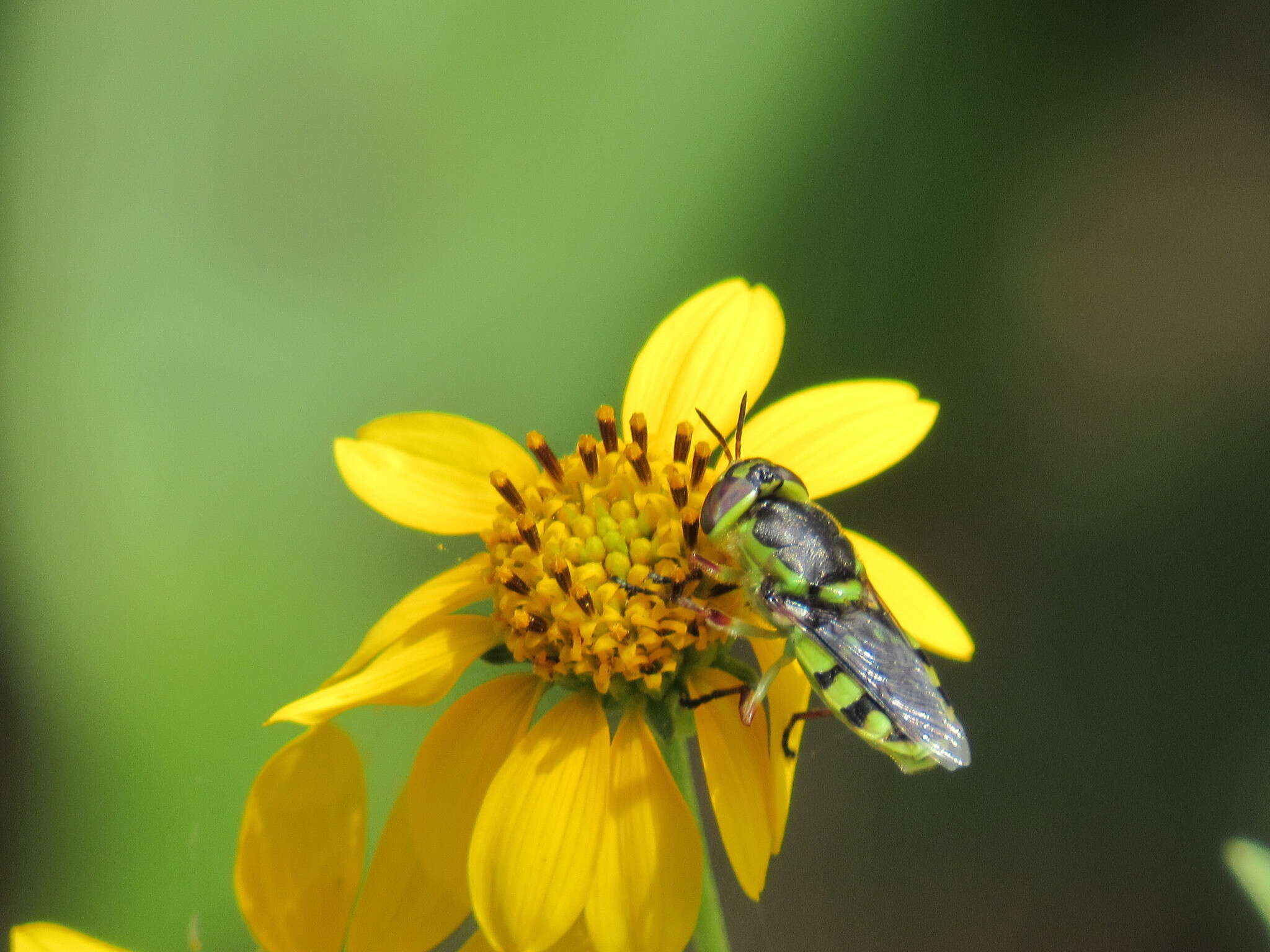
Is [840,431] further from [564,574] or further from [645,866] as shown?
[645,866]

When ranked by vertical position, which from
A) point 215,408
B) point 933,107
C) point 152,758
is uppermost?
point 933,107

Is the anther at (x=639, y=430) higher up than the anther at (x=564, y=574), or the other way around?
the anther at (x=639, y=430)

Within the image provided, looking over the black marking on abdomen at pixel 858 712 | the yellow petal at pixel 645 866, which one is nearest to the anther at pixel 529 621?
the yellow petal at pixel 645 866

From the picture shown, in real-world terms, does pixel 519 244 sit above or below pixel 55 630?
above

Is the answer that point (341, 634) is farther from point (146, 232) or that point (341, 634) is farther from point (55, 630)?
point (146, 232)

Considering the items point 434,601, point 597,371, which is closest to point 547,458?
point 434,601

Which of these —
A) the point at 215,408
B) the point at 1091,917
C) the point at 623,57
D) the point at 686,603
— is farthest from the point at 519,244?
the point at 1091,917

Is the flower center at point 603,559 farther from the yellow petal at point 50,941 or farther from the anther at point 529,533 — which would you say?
the yellow petal at point 50,941
